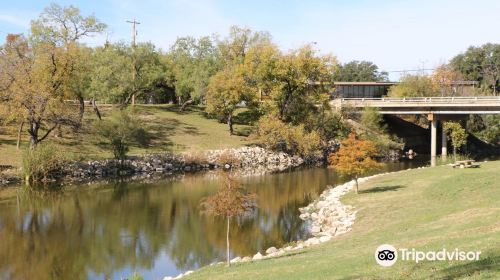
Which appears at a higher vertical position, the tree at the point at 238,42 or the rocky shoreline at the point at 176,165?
the tree at the point at 238,42

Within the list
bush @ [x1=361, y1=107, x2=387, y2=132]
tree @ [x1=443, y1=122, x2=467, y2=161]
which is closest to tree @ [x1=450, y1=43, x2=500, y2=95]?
bush @ [x1=361, y1=107, x2=387, y2=132]

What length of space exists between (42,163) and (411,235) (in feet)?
117

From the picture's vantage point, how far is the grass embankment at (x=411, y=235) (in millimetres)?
12703

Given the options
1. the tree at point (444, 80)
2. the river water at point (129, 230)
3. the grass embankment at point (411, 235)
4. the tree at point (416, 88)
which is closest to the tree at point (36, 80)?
the river water at point (129, 230)

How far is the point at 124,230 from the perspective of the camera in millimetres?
28047

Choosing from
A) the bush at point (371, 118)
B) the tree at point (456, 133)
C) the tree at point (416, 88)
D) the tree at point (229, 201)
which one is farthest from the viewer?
the tree at point (416, 88)

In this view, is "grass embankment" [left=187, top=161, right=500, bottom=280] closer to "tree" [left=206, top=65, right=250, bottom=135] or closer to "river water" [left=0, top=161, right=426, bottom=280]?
"river water" [left=0, top=161, right=426, bottom=280]

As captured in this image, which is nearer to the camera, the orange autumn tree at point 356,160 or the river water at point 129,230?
the river water at point 129,230

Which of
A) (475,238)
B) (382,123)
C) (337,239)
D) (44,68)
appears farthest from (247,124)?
(475,238)

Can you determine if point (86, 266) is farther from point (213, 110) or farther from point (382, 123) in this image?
point (382, 123)

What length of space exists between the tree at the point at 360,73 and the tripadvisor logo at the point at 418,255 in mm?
122303

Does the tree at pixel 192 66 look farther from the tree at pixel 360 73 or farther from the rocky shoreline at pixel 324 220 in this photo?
the tree at pixel 360 73

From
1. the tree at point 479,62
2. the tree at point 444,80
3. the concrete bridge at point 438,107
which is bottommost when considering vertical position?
the concrete bridge at point 438,107

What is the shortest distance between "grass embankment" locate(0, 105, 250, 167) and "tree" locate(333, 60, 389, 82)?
67876mm
